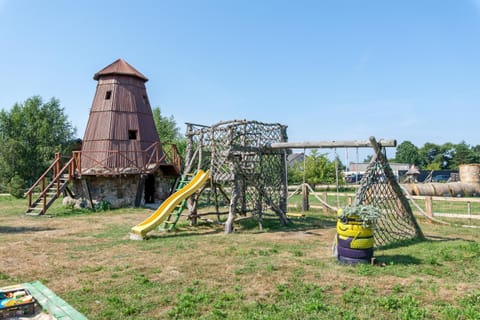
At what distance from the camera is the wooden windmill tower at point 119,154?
1712 centimetres

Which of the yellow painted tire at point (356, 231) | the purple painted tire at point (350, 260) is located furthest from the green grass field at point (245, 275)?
the yellow painted tire at point (356, 231)

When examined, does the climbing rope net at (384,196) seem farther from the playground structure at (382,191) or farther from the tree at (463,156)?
the tree at (463,156)

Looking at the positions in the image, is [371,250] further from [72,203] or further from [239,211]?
[72,203]

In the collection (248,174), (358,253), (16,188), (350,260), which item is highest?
(248,174)

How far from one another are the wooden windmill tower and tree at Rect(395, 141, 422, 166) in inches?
3199

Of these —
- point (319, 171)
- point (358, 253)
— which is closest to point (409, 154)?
point (319, 171)

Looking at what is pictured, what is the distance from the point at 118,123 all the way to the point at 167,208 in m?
9.84

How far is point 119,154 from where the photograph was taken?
17.1 meters

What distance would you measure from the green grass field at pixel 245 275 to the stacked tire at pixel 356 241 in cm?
21

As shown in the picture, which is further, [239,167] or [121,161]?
[121,161]

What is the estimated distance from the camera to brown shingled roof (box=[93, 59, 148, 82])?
1927cm

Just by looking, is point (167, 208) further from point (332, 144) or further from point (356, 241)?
point (356, 241)

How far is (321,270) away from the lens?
19.9ft

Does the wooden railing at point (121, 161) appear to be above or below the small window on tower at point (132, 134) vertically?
below
